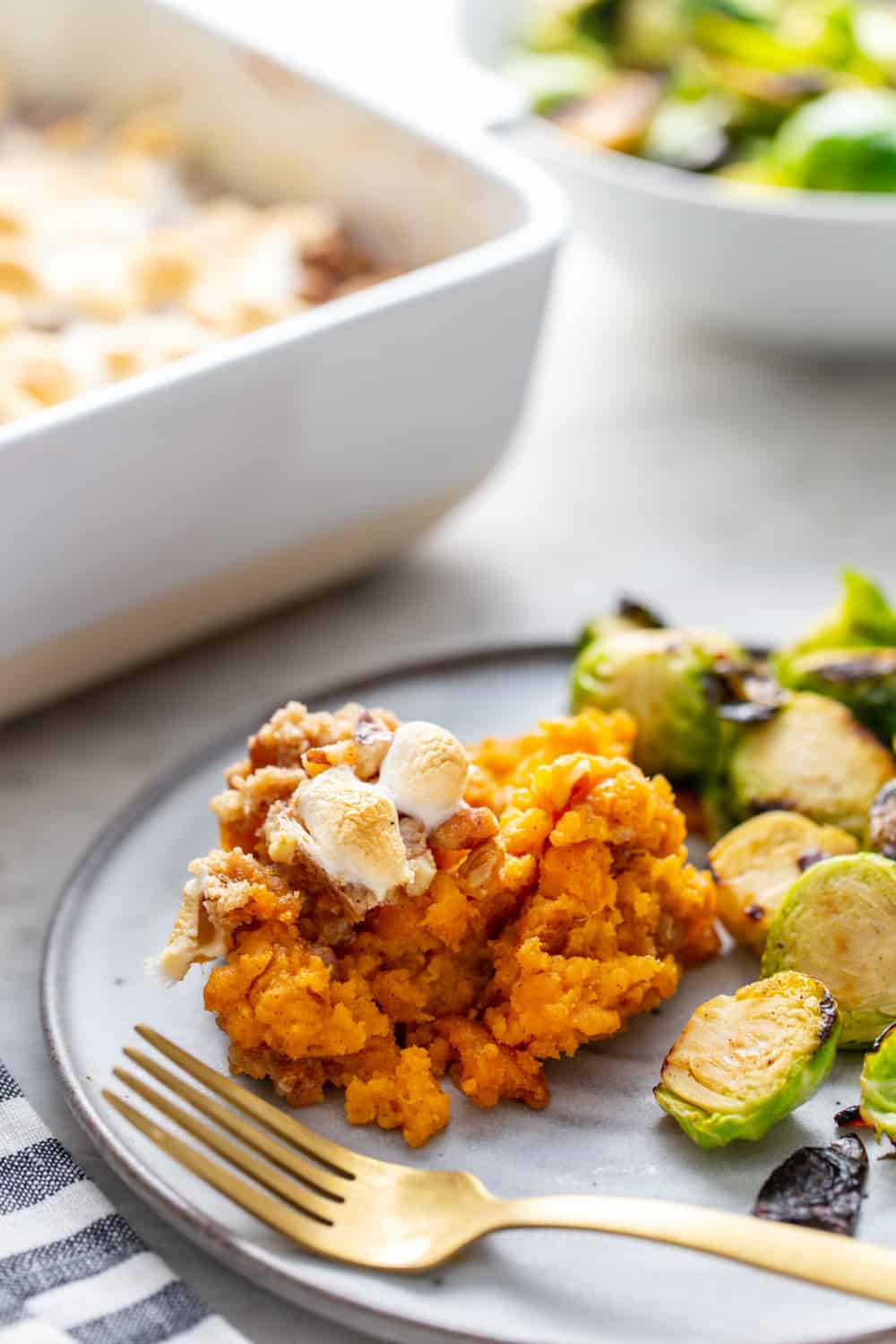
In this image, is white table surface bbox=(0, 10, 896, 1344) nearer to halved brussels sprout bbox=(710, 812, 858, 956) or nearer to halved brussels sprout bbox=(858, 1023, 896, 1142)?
halved brussels sprout bbox=(710, 812, 858, 956)

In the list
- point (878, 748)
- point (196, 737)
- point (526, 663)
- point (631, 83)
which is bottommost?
point (196, 737)

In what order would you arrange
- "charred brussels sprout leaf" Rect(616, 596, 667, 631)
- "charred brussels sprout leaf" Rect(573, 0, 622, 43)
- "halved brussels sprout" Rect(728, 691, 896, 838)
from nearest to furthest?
"halved brussels sprout" Rect(728, 691, 896, 838) → "charred brussels sprout leaf" Rect(616, 596, 667, 631) → "charred brussels sprout leaf" Rect(573, 0, 622, 43)

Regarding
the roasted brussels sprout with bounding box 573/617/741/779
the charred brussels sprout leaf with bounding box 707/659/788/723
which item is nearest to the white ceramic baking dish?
the roasted brussels sprout with bounding box 573/617/741/779

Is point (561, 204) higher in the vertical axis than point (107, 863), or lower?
higher

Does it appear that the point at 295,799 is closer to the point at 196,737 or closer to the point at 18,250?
the point at 196,737

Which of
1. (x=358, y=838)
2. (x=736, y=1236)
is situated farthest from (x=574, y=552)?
(x=736, y=1236)

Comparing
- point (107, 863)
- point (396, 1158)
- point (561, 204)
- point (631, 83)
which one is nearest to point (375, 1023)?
point (396, 1158)
